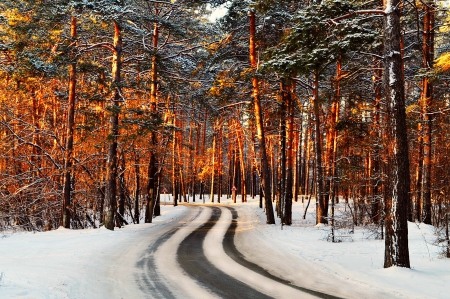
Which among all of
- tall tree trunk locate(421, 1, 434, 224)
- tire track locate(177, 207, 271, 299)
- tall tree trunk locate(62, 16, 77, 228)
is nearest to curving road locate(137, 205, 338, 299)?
tire track locate(177, 207, 271, 299)

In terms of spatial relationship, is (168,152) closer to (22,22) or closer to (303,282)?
(22,22)

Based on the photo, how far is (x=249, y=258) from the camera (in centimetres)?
935

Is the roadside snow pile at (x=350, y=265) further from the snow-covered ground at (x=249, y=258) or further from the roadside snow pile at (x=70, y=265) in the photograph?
the roadside snow pile at (x=70, y=265)

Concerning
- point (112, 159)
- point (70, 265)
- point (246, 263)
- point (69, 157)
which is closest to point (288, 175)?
point (112, 159)

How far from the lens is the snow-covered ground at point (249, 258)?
616 centimetres

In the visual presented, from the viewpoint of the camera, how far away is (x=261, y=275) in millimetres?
7527

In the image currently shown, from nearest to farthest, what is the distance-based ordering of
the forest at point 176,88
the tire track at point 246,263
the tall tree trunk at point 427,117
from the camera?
1. the tire track at point 246,263
2. the forest at point 176,88
3. the tall tree trunk at point 427,117

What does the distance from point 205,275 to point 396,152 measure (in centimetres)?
528

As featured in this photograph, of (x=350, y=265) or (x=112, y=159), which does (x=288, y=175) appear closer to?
(x=112, y=159)

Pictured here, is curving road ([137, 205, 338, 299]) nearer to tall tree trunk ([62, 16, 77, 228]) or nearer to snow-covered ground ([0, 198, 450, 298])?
snow-covered ground ([0, 198, 450, 298])

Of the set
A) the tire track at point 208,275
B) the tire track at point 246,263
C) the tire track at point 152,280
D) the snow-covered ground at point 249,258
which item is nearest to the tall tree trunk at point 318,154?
the snow-covered ground at point 249,258

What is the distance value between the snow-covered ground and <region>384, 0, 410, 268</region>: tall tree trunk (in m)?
0.52

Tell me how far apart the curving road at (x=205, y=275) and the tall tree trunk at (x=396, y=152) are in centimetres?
256

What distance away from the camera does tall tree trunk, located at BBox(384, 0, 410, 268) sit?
7.48m
